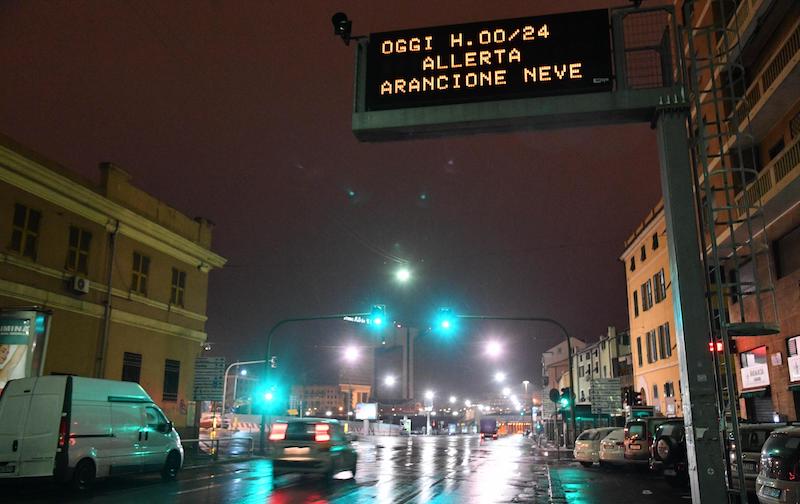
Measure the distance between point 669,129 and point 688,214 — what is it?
4.28 ft

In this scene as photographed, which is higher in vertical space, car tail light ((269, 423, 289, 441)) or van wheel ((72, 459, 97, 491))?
car tail light ((269, 423, 289, 441))

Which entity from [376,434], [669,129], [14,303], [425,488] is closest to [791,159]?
[669,129]

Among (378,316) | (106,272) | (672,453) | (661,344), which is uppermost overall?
(106,272)

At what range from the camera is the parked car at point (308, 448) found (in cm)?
1736

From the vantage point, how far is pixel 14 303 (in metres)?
19.9

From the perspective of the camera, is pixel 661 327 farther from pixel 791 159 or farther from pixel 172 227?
pixel 172 227

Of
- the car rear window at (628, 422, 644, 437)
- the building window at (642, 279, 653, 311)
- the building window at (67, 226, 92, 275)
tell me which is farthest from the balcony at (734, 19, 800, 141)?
the building window at (67, 226, 92, 275)

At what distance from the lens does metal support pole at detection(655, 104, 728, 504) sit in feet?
28.2

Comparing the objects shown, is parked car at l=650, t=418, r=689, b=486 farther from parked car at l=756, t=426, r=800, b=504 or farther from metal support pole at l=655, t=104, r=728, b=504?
metal support pole at l=655, t=104, r=728, b=504

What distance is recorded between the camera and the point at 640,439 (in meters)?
20.4

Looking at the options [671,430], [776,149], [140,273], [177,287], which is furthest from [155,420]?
[776,149]

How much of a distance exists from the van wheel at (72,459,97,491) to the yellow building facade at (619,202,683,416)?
87.5ft

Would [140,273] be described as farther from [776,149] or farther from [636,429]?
[776,149]

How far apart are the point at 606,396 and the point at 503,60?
29.2 m
